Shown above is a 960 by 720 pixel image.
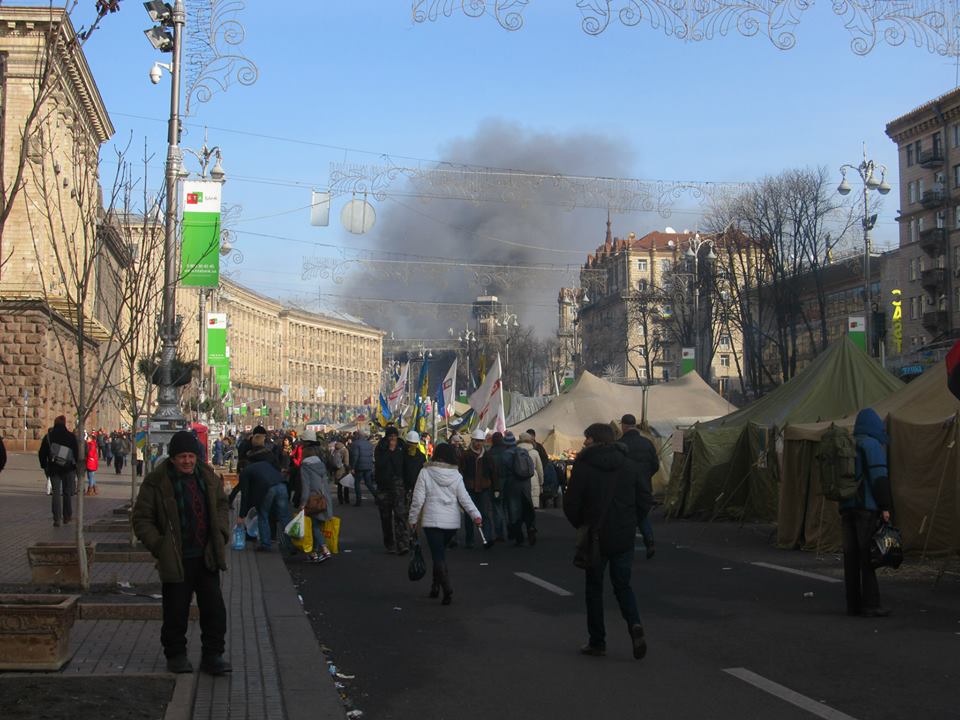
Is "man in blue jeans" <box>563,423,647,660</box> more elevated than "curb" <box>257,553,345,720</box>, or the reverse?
"man in blue jeans" <box>563,423,647,660</box>

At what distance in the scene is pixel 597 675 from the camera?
7.85 m

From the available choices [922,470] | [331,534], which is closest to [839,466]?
[922,470]

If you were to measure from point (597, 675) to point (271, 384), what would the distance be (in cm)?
12505

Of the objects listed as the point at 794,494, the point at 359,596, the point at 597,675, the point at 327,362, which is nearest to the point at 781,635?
the point at 597,675

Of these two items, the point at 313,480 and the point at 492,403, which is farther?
the point at 492,403

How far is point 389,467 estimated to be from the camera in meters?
16.4

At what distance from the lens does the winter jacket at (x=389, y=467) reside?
16422mm

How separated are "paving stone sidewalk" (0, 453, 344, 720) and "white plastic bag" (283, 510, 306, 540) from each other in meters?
0.37

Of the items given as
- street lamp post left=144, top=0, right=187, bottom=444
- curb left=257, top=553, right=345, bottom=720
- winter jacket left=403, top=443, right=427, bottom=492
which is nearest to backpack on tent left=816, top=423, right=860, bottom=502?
curb left=257, top=553, right=345, bottom=720

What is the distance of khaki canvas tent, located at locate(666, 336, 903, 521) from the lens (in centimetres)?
2002

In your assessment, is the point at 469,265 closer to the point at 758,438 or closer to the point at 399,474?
the point at 758,438

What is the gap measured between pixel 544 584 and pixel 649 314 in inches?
2215

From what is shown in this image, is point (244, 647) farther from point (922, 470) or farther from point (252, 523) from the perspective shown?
point (922, 470)

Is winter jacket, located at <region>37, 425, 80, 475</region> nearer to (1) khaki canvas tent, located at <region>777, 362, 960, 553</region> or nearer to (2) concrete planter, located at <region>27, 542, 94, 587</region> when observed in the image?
(2) concrete planter, located at <region>27, 542, 94, 587</region>
